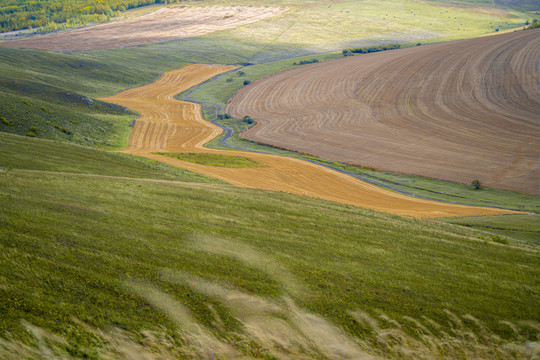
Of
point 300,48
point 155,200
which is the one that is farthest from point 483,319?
point 300,48

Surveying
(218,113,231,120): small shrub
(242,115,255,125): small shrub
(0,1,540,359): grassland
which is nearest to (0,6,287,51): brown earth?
(218,113,231,120): small shrub

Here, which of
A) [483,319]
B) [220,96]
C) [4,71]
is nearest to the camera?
[483,319]

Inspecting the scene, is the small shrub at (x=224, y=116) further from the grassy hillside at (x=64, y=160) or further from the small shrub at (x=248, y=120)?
the grassy hillside at (x=64, y=160)

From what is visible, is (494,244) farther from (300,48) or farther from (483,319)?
(300,48)

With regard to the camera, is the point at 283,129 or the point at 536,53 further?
the point at 536,53

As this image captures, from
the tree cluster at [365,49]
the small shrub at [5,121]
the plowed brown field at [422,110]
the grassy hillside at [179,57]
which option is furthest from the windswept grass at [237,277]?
the tree cluster at [365,49]

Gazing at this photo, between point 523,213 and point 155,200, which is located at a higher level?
point 155,200

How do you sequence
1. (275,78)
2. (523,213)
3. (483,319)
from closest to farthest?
(483,319)
(523,213)
(275,78)

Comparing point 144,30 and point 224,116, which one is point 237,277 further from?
point 144,30
